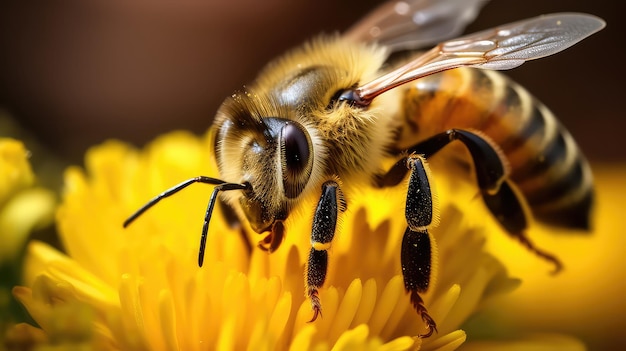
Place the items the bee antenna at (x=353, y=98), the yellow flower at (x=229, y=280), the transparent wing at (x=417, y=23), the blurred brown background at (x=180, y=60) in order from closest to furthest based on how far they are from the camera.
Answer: the yellow flower at (x=229, y=280), the bee antenna at (x=353, y=98), the transparent wing at (x=417, y=23), the blurred brown background at (x=180, y=60)

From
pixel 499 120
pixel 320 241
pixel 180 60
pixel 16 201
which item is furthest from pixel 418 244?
pixel 180 60

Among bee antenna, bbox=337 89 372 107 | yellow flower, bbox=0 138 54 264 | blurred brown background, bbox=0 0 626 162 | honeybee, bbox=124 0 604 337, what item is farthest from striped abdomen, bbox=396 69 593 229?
blurred brown background, bbox=0 0 626 162

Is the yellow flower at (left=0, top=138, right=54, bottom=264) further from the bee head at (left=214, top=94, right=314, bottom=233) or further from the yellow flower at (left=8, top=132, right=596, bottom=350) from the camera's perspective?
the bee head at (left=214, top=94, right=314, bottom=233)

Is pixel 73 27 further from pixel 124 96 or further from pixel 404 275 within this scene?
pixel 404 275

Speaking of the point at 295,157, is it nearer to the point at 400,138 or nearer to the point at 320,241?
the point at 320,241

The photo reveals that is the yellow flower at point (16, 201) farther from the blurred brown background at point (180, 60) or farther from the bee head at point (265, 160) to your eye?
the blurred brown background at point (180, 60)

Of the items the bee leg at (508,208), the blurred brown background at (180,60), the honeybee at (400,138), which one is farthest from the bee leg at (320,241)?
the blurred brown background at (180,60)

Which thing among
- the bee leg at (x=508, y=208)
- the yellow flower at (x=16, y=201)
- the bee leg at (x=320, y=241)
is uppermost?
the yellow flower at (x=16, y=201)
